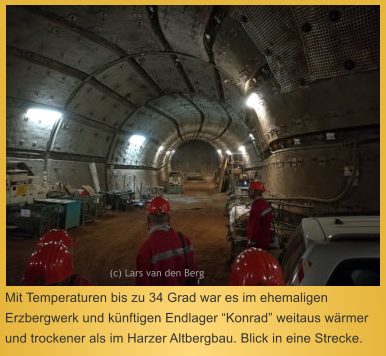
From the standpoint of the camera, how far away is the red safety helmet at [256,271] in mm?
1531

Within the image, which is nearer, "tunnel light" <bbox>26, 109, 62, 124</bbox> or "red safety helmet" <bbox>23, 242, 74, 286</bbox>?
"red safety helmet" <bbox>23, 242, 74, 286</bbox>

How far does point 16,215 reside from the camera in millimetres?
7711

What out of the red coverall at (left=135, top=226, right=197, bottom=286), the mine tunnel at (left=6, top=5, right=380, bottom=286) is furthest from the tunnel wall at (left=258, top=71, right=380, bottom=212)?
the red coverall at (left=135, top=226, right=197, bottom=286)

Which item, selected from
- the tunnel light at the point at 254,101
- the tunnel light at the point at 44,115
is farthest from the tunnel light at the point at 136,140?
the tunnel light at the point at 254,101

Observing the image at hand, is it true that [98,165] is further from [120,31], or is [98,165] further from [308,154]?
[308,154]

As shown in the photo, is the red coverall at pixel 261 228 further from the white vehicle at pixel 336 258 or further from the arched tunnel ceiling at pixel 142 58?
the arched tunnel ceiling at pixel 142 58

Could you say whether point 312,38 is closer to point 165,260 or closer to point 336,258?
point 336,258

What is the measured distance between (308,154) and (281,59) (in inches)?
89.1

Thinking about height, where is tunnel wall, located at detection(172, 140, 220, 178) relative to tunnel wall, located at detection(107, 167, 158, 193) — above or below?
above

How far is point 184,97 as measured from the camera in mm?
13695

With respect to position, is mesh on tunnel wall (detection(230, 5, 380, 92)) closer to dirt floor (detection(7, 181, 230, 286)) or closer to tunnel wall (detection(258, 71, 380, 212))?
tunnel wall (detection(258, 71, 380, 212))

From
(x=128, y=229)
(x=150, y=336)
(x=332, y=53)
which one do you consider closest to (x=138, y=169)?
(x=128, y=229)

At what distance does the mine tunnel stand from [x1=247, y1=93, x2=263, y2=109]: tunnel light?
0.09 meters

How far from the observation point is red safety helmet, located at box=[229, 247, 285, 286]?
153 centimetres
